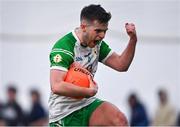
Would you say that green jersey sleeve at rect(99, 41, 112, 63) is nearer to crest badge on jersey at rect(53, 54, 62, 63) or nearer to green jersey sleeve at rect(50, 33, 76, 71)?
green jersey sleeve at rect(50, 33, 76, 71)

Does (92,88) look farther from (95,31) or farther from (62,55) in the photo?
(95,31)

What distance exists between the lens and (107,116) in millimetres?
9672

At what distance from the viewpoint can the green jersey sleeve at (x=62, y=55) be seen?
947 centimetres

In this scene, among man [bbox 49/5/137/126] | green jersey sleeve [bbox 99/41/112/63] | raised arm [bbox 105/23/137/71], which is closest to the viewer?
man [bbox 49/5/137/126]

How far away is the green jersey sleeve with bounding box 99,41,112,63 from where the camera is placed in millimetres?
10188

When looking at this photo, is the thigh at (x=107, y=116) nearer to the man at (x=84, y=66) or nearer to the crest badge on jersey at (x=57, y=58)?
the man at (x=84, y=66)

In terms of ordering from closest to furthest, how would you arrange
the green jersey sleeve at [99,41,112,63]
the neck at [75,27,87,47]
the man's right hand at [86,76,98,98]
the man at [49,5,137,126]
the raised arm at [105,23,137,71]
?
the man's right hand at [86,76,98,98] < the man at [49,5,137,126] < the neck at [75,27,87,47] < the raised arm at [105,23,137,71] < the green jersey sleeve at [99,41,112,63]

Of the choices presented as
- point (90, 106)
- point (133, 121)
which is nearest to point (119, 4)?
point (133, 121)

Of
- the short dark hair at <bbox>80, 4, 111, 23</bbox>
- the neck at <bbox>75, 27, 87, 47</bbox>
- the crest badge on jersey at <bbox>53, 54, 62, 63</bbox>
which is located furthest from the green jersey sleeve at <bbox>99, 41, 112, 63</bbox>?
the crest badge on jersey at <bbox>53, 54, 62, 63</bbox>

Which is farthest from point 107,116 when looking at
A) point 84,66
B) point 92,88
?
point 84,66

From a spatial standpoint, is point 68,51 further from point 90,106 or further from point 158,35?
point 158,35

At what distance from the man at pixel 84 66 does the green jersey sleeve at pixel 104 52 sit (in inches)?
2.6

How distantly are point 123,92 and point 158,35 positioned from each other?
173 cm

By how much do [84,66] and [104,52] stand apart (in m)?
0.49
